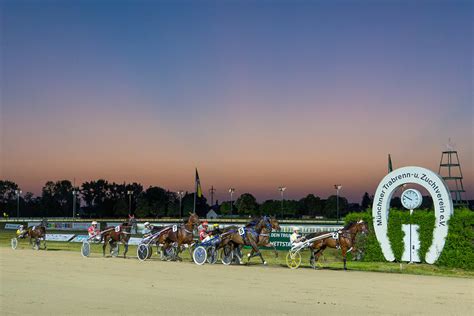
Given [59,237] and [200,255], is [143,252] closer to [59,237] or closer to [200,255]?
[200,255]

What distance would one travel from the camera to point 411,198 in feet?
84.2

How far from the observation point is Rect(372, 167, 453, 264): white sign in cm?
2450

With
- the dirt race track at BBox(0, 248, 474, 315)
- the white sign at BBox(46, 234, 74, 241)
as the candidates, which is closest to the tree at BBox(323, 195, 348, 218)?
the white sign at BBox(46, 234, 74, 241)

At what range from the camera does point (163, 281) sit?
17688 mm

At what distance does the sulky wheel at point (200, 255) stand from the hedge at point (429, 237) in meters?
7.44

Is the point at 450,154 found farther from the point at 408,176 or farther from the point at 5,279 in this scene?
the point at 5,279

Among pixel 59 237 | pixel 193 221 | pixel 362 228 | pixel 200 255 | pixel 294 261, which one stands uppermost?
pixel 193 221

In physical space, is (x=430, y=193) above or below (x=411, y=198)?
above

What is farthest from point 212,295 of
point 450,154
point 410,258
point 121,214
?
point 121,214

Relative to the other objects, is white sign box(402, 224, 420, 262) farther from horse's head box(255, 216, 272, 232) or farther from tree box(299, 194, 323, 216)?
tree box(299, 194, 323, 216)

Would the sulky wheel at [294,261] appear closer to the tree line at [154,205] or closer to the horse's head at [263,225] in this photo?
the horse's head at [263,225]

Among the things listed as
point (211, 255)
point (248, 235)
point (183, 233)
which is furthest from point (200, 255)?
point (248, 235)

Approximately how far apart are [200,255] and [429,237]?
9690 millimetres

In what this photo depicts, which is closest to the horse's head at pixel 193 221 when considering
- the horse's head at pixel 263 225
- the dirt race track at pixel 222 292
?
the horse's head at pixel 263 225
